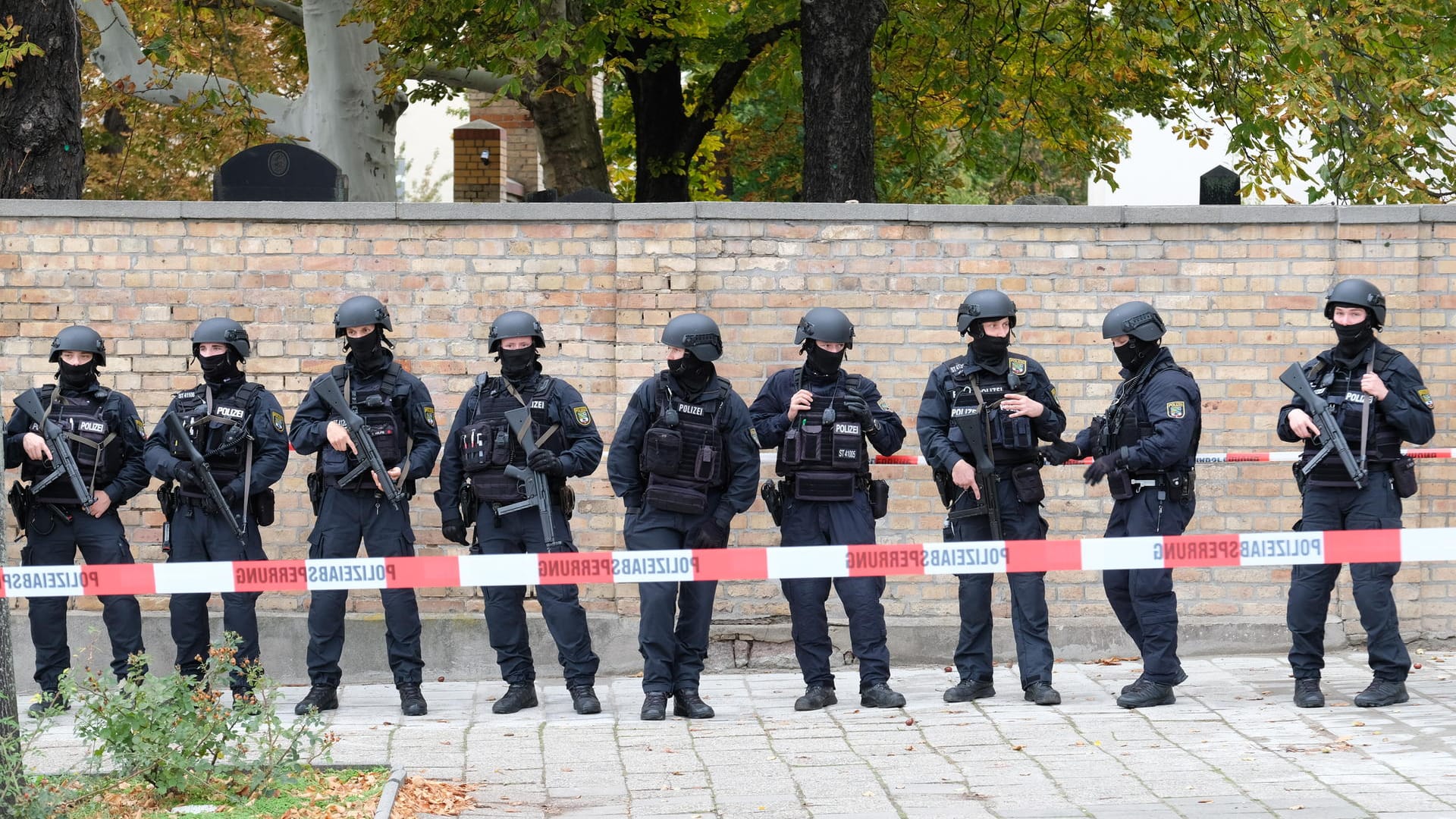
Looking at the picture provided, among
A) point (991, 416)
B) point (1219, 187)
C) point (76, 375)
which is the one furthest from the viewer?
point (1219, 187)

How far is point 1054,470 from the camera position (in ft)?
29.4

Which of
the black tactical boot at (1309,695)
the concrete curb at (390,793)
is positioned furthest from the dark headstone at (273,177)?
the black tactical boot at (1309,695)

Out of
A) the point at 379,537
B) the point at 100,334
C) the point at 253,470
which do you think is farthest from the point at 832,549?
the point at 100,334

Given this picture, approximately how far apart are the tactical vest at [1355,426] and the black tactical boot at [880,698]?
2243 mm

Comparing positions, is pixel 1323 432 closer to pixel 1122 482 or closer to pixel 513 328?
pixel 1122 482

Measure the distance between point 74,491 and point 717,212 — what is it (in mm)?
3652

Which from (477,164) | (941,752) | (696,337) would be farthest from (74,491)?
(477,164)

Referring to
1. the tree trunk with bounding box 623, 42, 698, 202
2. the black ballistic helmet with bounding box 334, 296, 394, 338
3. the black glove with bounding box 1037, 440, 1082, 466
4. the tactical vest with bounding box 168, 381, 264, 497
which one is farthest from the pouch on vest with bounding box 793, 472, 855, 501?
the tree trunk with bounding box 623, 42, 698, 202

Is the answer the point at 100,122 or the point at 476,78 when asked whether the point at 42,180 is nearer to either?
the point at 476,78

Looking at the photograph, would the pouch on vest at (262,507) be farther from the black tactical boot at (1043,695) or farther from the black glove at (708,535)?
the black tactical boot at (1043,695)

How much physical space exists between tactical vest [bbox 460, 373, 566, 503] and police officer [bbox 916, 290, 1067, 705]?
6.07ft

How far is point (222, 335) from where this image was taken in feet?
26.1

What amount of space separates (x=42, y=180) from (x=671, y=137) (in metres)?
7.25

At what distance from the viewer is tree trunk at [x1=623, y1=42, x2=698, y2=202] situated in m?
16.4
